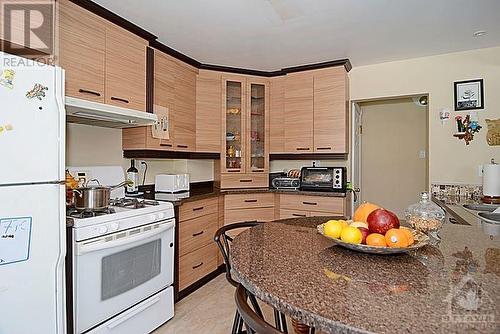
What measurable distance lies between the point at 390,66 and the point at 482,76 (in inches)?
33.6

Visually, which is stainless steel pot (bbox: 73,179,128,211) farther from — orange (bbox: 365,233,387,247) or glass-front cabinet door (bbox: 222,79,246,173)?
glass-front cabinet door (bbox: 222,79,246,173)

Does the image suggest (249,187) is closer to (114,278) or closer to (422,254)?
(114,278)

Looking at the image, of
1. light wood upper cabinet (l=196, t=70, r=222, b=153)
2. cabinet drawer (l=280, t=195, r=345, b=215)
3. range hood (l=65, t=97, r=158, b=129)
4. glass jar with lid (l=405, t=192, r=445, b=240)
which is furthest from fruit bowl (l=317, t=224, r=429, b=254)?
light wood upper cabinet (l=196, t=70, r=222, b=153)

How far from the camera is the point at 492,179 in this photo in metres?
2.64

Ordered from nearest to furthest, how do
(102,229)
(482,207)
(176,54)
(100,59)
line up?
(102,229) → (100,59) → (482,207) → (176,54)

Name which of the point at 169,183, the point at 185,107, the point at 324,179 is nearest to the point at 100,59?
the point at 185,107

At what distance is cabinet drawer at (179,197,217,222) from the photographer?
8.84ft

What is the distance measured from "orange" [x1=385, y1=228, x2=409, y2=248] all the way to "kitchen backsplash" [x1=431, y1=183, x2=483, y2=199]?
245 centimetres

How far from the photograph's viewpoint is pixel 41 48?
5.81ft

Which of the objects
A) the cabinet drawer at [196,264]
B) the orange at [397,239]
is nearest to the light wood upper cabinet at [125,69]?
the cabinet drawer at [196,264]

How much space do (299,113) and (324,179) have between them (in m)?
0.82

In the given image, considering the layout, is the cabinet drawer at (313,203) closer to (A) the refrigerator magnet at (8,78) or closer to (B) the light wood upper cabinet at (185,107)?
(B) the light wood upper cabinet at (185,107)

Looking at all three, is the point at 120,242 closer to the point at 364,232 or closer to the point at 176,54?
the point at 364,232

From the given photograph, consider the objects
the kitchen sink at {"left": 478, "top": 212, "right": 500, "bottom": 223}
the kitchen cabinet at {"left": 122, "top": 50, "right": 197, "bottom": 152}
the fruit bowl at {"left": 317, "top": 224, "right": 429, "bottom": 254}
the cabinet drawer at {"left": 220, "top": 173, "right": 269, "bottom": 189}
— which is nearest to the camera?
the fruit bowl at {"left": 317, "top": 224, "right": 429, "bottom": 254}
